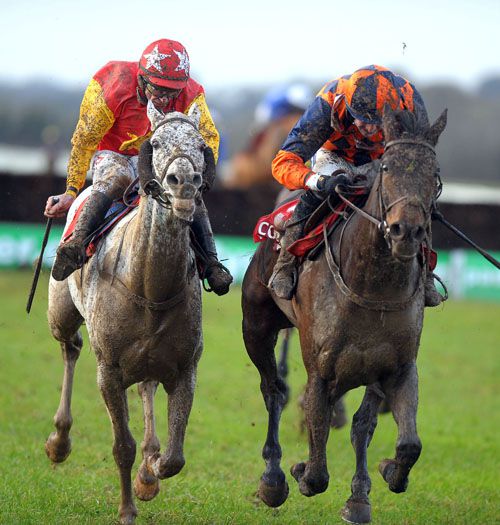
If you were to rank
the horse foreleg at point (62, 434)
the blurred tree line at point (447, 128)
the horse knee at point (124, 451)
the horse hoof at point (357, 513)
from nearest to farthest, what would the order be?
1. the horse knee at point (124, 451)
2. the horse hoof at point (357, 513)
3. the horse foreleg at point (62, 434)
4. the blurred tree line at point (447, 128)

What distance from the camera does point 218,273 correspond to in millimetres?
7016

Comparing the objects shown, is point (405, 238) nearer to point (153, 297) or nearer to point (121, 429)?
point (153, 297)

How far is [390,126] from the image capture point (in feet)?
20.0

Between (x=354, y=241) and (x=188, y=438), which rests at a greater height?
(x=354, y=241)

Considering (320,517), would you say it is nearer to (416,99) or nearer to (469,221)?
(416,99)

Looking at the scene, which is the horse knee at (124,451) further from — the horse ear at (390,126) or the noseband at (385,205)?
the horse ear at (390,126)

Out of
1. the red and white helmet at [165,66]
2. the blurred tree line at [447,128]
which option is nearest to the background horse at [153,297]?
the red and white helmet at [165,66]

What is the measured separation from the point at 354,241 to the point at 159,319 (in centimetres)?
124

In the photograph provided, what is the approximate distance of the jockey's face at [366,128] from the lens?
673 centimetres

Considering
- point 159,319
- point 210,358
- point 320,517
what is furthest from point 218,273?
point 210,358

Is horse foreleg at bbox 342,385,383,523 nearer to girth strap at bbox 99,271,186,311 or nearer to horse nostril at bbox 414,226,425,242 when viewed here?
girth strap at bbox 99,271,186,311

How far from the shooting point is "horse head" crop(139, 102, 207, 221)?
5.92m

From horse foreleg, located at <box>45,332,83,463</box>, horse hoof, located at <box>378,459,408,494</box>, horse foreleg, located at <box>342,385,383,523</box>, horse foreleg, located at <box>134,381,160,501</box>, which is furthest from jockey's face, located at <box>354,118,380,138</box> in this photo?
horse foreleg, located at <box>45,332,83,463</box>

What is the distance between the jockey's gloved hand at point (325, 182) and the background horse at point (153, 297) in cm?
86
